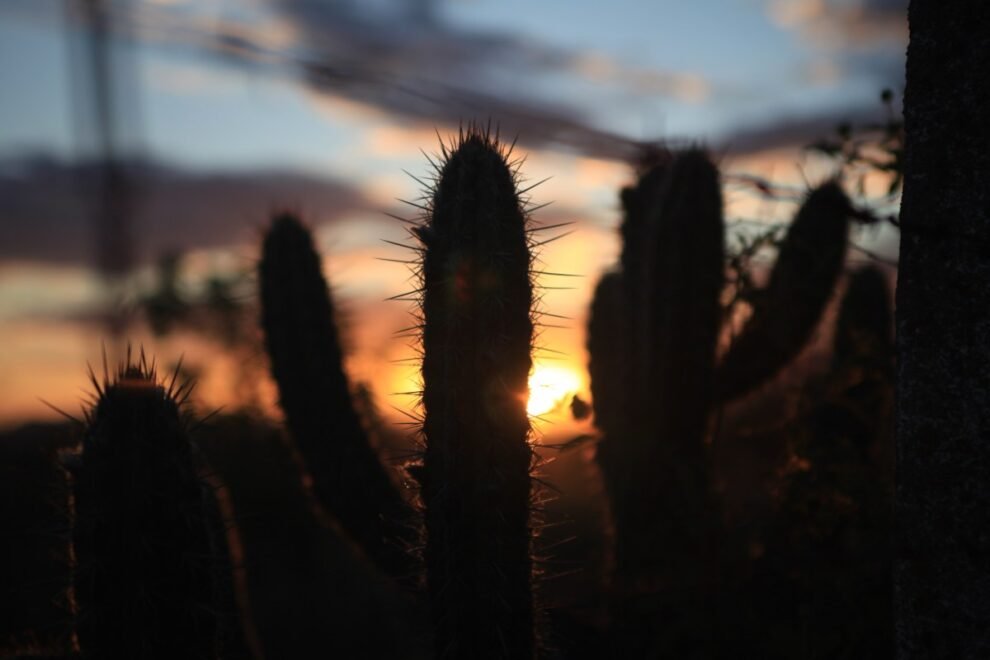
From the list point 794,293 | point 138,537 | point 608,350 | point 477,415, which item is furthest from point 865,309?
point 138,537

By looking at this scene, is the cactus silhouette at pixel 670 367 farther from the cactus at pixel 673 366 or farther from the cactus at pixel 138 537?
the cactus at pixel 138 537

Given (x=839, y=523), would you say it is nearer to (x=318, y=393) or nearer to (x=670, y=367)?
(x=670, y=367)

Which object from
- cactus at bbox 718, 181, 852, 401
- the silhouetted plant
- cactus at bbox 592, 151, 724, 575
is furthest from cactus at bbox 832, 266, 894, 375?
cactus at bbox 592, 151, 724, 575

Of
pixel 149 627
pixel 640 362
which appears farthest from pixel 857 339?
pixel 149 627

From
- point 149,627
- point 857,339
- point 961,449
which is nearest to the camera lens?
point 961,449

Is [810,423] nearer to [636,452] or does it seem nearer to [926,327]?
[636,452]

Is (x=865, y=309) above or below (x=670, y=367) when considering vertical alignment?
above
